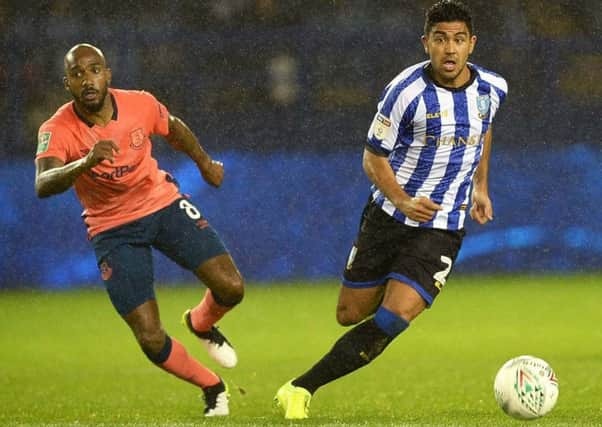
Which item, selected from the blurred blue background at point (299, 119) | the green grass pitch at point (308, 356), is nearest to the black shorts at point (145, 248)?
the green grass pitch at point (308, 356)

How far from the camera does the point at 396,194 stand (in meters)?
6.93

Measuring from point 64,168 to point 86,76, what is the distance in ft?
2.05

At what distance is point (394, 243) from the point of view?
7270 mm

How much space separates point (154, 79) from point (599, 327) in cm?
499

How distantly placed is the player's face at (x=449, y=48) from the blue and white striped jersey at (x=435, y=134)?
A: 0.09m

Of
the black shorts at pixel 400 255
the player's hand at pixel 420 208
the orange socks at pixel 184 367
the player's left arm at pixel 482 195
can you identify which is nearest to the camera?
the player's hand at pixel 420 208

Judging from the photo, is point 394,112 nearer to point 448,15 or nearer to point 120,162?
point 448,15

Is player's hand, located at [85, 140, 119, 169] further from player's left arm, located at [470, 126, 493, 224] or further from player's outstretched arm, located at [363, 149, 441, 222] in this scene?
player's left arm, located at [470, 126, 493, 224]

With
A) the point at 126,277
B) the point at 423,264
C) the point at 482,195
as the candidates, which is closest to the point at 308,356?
the point at 482,195

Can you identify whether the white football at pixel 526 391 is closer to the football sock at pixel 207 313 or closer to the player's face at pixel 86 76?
the football sock at pixel 207 313

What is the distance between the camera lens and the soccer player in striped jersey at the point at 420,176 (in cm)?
694

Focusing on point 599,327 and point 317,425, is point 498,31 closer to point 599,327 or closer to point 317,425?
point 599,327

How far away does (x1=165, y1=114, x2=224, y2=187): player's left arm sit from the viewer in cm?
758

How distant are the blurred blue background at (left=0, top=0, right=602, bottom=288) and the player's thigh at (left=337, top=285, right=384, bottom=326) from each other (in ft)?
19.6
